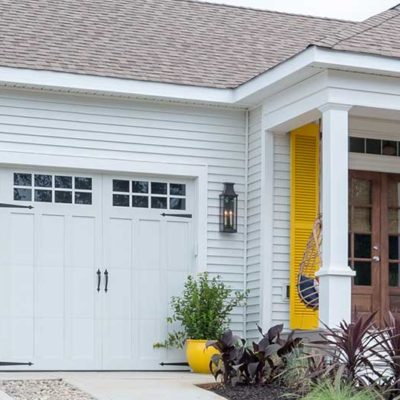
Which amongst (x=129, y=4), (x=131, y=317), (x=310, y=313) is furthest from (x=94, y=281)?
(x=129, y=4)

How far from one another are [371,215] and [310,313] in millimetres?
1477

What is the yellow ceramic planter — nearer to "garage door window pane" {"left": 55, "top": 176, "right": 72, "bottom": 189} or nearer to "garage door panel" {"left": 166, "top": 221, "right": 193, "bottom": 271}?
"garage door panel" {"left": 166, "top": 221, "right": 193, "bottom": 271}

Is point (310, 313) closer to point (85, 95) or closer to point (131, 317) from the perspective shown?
point (131, 317)

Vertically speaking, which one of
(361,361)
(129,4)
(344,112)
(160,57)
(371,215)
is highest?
(129,4)

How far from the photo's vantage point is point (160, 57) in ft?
40.4

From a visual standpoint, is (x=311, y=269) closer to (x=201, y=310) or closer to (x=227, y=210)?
(x=227, y=210)

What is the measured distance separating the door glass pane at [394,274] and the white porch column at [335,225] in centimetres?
238

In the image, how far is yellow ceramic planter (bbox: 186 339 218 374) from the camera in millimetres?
10844

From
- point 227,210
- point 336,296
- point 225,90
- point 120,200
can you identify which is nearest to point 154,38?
point 225,90

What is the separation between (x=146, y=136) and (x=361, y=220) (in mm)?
2732

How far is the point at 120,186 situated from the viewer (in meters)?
11.5

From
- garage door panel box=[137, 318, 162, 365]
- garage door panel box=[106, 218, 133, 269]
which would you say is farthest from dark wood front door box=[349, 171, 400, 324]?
garage door panel box=[106, 218, 133, 269]

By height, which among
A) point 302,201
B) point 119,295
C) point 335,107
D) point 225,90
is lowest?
point 119,295

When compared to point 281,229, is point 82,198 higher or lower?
higher
